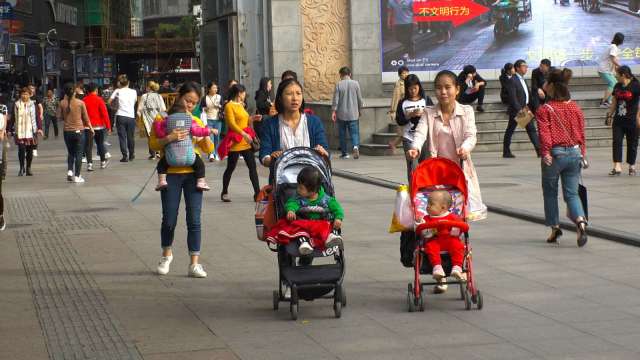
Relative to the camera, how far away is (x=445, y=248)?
28.5 ft

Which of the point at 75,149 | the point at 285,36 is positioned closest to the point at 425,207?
the point at 75,149

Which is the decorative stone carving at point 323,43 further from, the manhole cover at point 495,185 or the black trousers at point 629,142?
the manhole cover at point 495,185

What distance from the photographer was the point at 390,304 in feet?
29.3


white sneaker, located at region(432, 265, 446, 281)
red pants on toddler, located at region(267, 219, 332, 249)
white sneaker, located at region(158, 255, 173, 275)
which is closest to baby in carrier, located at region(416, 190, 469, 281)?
white sneaker, located at region(432, 265, 446, 281)

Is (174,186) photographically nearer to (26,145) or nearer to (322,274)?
(322,274)

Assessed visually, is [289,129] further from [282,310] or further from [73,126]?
[73,126]

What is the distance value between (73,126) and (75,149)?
0.54 meters

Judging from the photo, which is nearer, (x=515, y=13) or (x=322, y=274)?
(x=322, y=274)

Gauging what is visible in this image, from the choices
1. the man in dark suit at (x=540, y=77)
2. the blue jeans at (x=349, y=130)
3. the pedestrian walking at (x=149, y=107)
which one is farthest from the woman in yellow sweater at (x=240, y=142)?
the man in dark suit at (x=540, y=77)

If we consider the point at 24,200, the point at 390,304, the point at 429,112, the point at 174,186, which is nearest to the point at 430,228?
the point at 390,304

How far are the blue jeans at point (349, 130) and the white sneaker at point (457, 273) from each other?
53.3ft

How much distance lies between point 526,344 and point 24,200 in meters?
12.2

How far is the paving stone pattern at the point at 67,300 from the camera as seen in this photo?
7.63 meters

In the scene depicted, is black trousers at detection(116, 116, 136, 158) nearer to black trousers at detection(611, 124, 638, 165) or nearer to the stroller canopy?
black trousers at detection(611, 124, 638, 165)
